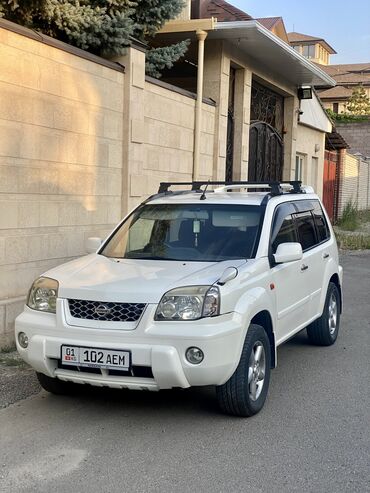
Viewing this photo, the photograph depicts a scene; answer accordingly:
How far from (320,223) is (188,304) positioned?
125 inches

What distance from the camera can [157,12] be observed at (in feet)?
29.5

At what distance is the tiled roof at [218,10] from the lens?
12.2m

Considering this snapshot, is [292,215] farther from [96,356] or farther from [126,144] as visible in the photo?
[126,144]

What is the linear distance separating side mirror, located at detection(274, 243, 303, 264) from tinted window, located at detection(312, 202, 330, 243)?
180 cm

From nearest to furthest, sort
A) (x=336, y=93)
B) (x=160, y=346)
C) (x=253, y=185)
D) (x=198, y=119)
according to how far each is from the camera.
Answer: (x=160, y=346)
(x=253, y=185)
(x=198, y=119)
(x=336, y=93)

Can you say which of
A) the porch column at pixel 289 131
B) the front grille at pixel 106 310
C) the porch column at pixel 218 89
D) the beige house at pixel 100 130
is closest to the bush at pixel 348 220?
the porch column at pixel 289 131

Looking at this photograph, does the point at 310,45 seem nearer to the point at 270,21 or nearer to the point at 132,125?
the point at 270,21

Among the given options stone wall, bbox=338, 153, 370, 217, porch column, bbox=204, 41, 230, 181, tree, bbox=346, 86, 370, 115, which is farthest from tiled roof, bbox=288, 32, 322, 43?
porch column, bbox=204, 41, 230, 181

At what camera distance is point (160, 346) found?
4.43m

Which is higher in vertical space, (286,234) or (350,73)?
(350,73)

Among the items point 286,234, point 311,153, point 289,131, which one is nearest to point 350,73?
point 311,153

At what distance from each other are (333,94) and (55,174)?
172ft

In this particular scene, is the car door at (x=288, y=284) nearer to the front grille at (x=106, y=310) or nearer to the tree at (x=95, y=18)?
the front grille at (x=106, y=310)

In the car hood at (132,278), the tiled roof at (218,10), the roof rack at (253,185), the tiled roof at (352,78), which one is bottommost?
the car hood at (132,278)
